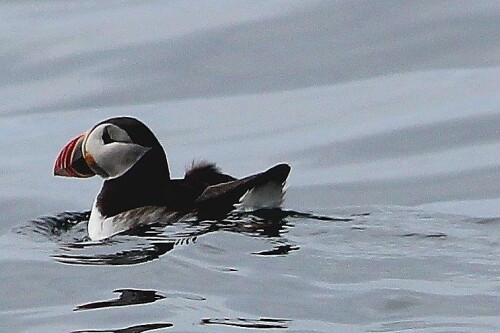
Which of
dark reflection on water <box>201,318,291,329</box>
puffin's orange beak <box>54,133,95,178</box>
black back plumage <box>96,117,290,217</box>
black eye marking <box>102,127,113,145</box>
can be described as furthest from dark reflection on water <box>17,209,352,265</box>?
dark reflection on water <box>201,318,291,329</box>

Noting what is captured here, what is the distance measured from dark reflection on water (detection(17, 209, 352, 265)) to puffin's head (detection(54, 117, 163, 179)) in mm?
408

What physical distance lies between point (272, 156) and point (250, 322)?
502cm

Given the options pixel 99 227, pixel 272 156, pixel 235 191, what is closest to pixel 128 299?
pixel 235 191

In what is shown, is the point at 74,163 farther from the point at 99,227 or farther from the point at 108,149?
the point at 99,227

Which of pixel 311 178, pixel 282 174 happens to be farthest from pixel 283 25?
pixel 282 174

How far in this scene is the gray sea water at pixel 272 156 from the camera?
22.5ft

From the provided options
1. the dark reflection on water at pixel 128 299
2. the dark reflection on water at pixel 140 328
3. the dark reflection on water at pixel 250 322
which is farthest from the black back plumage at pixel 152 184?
the dark reflection on water at pixel 140 328

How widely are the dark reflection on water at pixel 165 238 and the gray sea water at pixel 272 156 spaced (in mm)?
21

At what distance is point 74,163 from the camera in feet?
30.9

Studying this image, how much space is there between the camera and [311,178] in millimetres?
10844

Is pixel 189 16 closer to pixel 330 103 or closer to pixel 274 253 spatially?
pixel 330 103

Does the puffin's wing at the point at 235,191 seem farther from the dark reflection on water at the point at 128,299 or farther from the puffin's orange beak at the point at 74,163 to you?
the dark reflection on water at the point at 128,299

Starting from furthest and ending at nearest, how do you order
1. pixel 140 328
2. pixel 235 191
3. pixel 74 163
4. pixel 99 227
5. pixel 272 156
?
pixel 272 156
pixel 74 163
pixel 99 227
pixel 235 191
pixel 140 328

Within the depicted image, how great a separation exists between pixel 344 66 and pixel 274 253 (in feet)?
20.1
